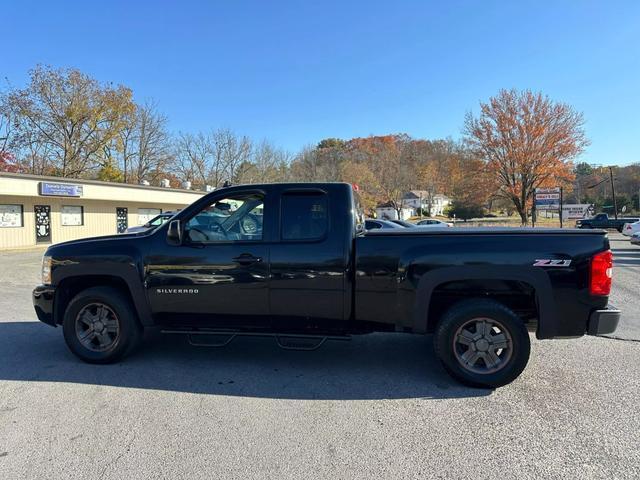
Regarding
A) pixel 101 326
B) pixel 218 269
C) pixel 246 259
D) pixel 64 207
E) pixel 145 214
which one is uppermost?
pixel 64 207

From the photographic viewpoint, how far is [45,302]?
4.66 metres

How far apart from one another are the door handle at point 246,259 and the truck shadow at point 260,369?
1154 millimetres

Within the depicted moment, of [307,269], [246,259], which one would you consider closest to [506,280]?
[307,269]

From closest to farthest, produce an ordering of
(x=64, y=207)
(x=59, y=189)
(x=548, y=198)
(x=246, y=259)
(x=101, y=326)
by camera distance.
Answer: (x=246, y=259) → (x=101, y=326) → (x=59, y=189) → (x=64, y=207) → (x=548, y=198)

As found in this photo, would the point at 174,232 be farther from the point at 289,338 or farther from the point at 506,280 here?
the point at 506,280

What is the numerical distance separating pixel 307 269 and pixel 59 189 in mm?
23059

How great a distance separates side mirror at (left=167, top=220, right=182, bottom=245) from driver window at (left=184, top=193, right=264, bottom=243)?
0.09m

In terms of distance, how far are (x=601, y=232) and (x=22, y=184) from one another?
2420cm

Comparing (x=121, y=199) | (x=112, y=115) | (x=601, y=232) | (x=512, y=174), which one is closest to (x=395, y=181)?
(x=512, y=174)

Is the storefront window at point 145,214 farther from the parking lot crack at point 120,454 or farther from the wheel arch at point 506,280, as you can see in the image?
the wheel arch at point 506,280

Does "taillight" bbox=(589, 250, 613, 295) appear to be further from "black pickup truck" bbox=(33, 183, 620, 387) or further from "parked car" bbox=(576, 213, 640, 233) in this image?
"parked car" bbox=(576, 213, 640, 233)

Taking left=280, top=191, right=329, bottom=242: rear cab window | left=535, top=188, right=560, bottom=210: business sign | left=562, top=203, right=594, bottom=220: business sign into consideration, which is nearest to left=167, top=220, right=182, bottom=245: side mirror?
left=280, top=191, right=329, bottom=242: rear cab window

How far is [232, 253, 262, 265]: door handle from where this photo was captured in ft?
13.8

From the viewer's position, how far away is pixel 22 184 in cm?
2058
